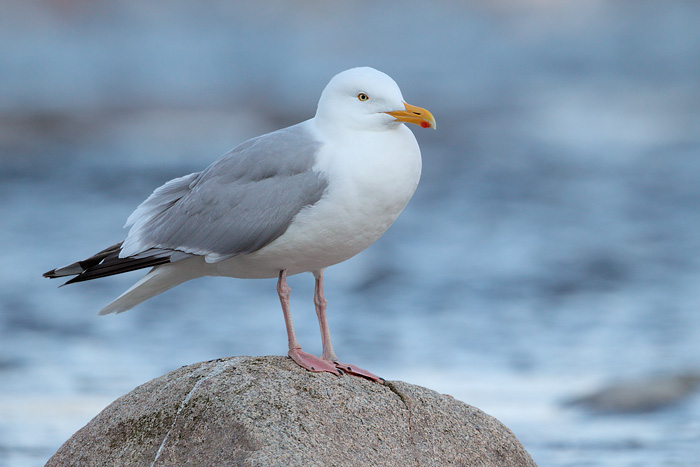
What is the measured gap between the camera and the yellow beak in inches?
205

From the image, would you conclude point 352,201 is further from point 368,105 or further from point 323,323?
point 323,323

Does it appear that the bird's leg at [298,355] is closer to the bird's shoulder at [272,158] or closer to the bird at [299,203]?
the bird at [299,203]

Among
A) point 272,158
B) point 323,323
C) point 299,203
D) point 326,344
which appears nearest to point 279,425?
point 326,344

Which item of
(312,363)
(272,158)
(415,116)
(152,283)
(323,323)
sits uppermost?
(415,116)

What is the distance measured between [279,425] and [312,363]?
689 mm

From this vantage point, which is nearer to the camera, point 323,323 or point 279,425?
point 279,425

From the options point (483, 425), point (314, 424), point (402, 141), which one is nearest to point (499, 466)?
point (483, 425)

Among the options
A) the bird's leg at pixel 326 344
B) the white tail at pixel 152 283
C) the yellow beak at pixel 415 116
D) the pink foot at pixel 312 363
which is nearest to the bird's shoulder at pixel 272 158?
the yellow beak at pixel 415 116

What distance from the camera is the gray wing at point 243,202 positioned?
5.28 m

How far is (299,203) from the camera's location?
17.1 feet

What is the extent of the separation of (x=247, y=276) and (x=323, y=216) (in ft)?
2.85

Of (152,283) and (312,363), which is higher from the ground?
(152,283)

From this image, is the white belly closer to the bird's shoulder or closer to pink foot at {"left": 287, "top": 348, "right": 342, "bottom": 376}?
the bird's shoulder

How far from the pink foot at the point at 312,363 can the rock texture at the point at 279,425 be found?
5 cm
